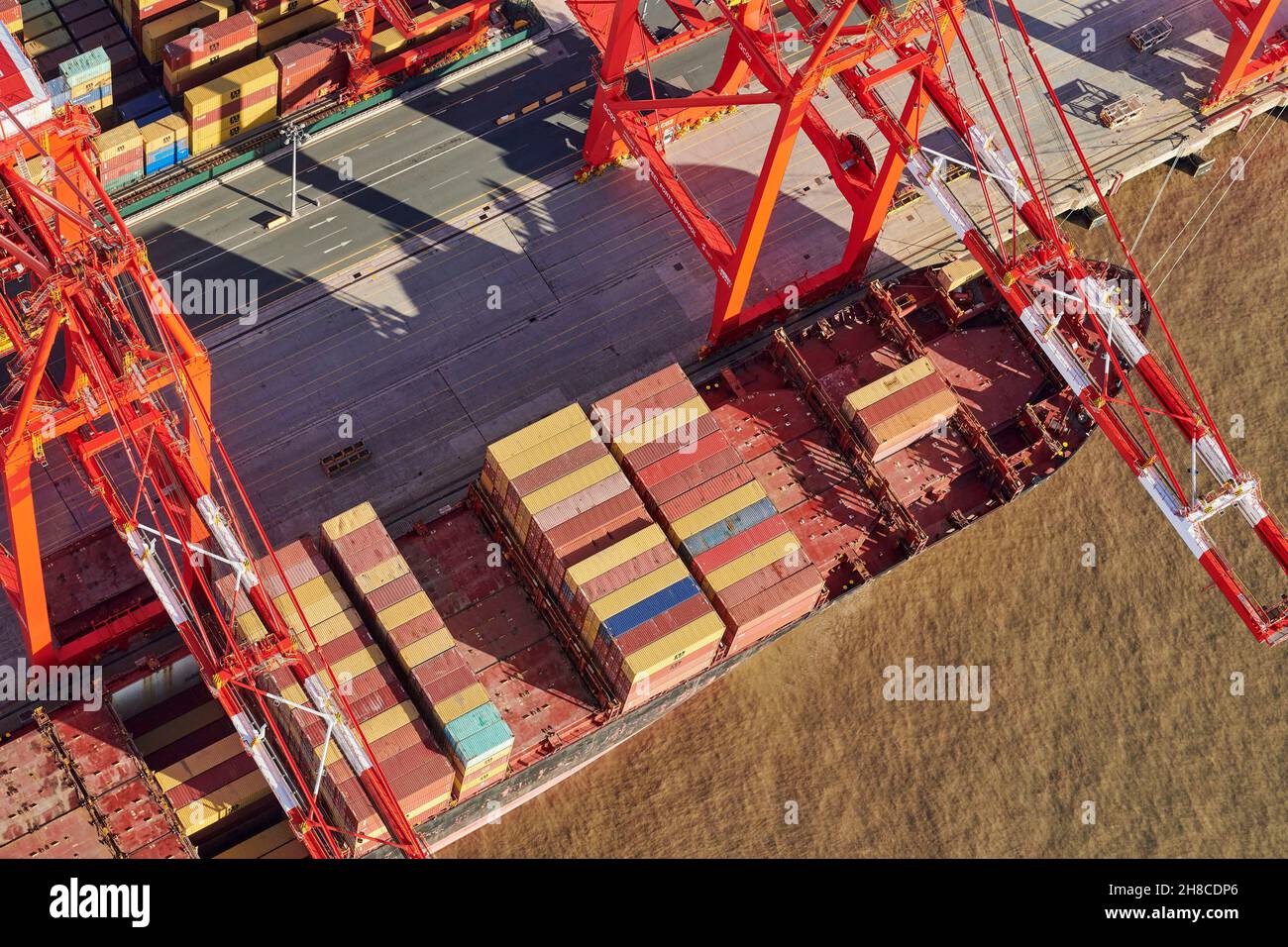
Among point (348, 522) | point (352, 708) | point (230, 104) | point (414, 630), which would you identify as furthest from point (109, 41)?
point (352, 708)

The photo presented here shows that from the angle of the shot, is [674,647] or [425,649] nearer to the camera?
[425,649]

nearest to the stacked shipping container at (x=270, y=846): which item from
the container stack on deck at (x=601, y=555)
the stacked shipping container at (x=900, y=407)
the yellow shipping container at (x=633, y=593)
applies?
the container stack on deck at (x=601, y=555)

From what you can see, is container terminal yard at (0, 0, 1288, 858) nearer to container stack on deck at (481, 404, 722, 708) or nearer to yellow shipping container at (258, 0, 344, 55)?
container stack on deck at (481, 404, 722, 708)

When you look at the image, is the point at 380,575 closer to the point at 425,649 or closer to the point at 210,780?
the point at 425,649

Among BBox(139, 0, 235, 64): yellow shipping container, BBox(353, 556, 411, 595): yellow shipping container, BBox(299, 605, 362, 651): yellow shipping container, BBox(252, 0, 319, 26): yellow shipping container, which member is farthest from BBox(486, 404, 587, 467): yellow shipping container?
BBox(139, 0, 235, 64): yellow shipping container

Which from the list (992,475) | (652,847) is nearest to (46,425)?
(652,847)

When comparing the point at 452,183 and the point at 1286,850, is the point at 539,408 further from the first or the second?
the point at 1286,850

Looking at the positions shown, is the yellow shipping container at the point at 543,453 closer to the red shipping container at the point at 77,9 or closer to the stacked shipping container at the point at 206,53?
the stacked shipping container at the point at 206,53

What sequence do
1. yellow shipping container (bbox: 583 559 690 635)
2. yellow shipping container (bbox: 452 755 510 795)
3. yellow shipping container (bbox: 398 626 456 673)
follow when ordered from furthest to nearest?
yellow shipping container (bbox: 583 559 690 635)
yellow shipping container (bbox: 398 626 456 673)
yellow shipping container (bbox: 452 755 510 795)
